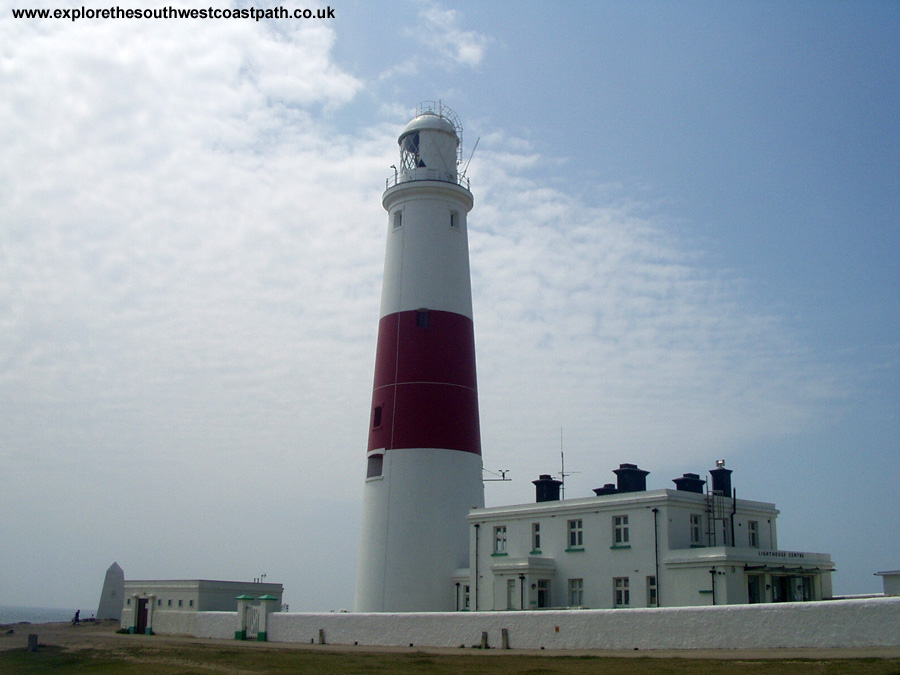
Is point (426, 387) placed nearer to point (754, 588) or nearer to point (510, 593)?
point (510, 593)

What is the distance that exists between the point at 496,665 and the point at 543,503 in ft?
39.6

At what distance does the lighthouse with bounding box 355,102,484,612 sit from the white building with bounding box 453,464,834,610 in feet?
3.91

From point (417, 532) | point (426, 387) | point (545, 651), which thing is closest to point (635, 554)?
point (545, 651)

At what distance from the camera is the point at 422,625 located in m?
26.2

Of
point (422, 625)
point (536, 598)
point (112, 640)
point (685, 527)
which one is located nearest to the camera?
point (422, 625)

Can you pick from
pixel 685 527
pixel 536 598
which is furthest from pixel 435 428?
pixel 685 527

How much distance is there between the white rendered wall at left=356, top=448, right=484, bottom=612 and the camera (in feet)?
106

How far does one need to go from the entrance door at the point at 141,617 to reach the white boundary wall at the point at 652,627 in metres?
15.5

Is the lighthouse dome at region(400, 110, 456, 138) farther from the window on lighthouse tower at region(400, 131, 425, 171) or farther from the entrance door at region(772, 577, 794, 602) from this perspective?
the entrance door at region(772, 577, 794, 602)

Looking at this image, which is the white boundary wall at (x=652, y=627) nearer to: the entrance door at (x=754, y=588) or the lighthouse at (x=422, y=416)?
the lighthouse at (x=422, y=416)

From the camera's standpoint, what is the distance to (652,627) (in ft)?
69.5

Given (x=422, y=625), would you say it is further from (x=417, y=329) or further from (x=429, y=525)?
(x=417, y=329)

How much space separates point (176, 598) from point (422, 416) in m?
16.1

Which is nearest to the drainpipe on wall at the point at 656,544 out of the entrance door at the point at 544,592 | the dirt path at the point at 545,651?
the entrance door at the point at 544,592
